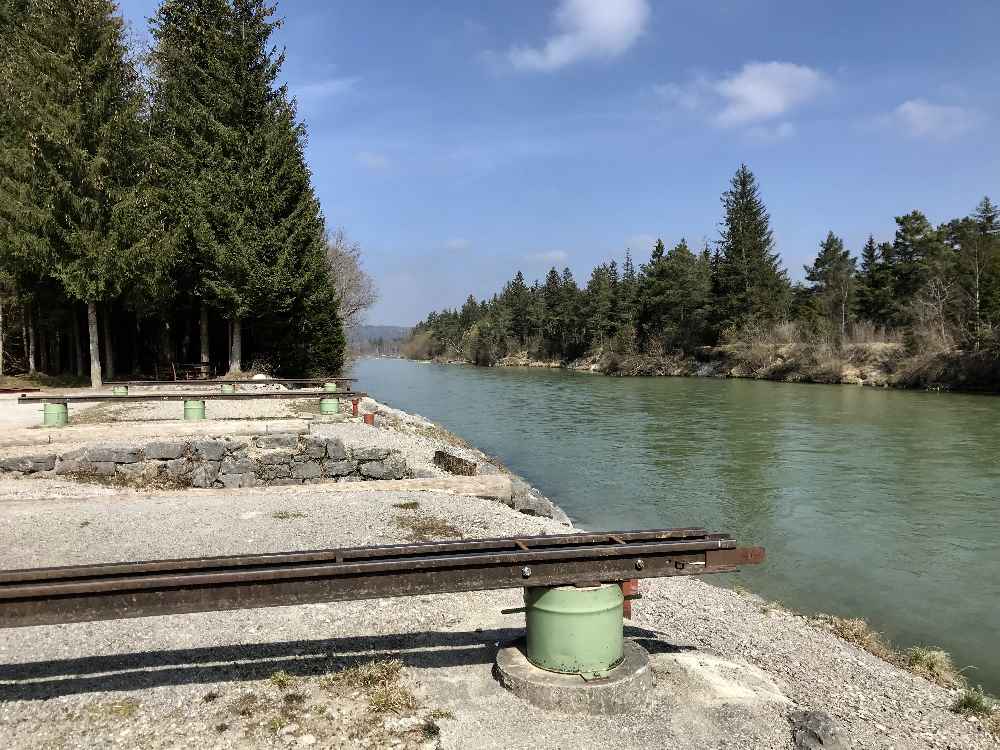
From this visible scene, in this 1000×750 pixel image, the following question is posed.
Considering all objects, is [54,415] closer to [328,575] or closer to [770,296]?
[328,575]

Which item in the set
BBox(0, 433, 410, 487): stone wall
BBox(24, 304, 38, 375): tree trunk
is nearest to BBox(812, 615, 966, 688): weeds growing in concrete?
BBox(0, 433, 410, 487): stone wall

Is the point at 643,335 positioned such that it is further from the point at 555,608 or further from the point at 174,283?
the point at 555,608

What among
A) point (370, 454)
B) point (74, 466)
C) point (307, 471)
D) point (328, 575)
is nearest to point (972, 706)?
point (328, 575)

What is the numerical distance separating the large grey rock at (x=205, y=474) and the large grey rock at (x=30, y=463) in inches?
79.1

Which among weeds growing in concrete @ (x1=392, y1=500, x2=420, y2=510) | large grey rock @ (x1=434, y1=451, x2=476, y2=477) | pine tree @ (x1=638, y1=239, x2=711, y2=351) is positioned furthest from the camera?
pine tree @ (x1=638, y1=239, x2=711, y2=351)

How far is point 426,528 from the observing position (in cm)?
766

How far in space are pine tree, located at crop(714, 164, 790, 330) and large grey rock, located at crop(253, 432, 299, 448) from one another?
57284 millimetres

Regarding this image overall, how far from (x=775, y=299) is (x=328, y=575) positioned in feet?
230

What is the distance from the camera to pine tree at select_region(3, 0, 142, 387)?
21.6 meters

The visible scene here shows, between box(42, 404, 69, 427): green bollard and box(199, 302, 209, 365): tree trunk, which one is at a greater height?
box(199, 302, 209, 365): tree trunk

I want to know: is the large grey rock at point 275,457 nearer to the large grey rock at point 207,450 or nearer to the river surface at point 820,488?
the large grey rock at point 207,450

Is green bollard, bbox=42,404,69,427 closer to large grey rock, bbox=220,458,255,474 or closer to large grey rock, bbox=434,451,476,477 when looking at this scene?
large grey rock, bbox=220,458,255,474

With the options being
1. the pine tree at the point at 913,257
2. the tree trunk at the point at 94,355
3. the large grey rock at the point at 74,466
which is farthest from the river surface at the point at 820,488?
the pine tree at the point at 913,257

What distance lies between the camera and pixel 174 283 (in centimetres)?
2636
